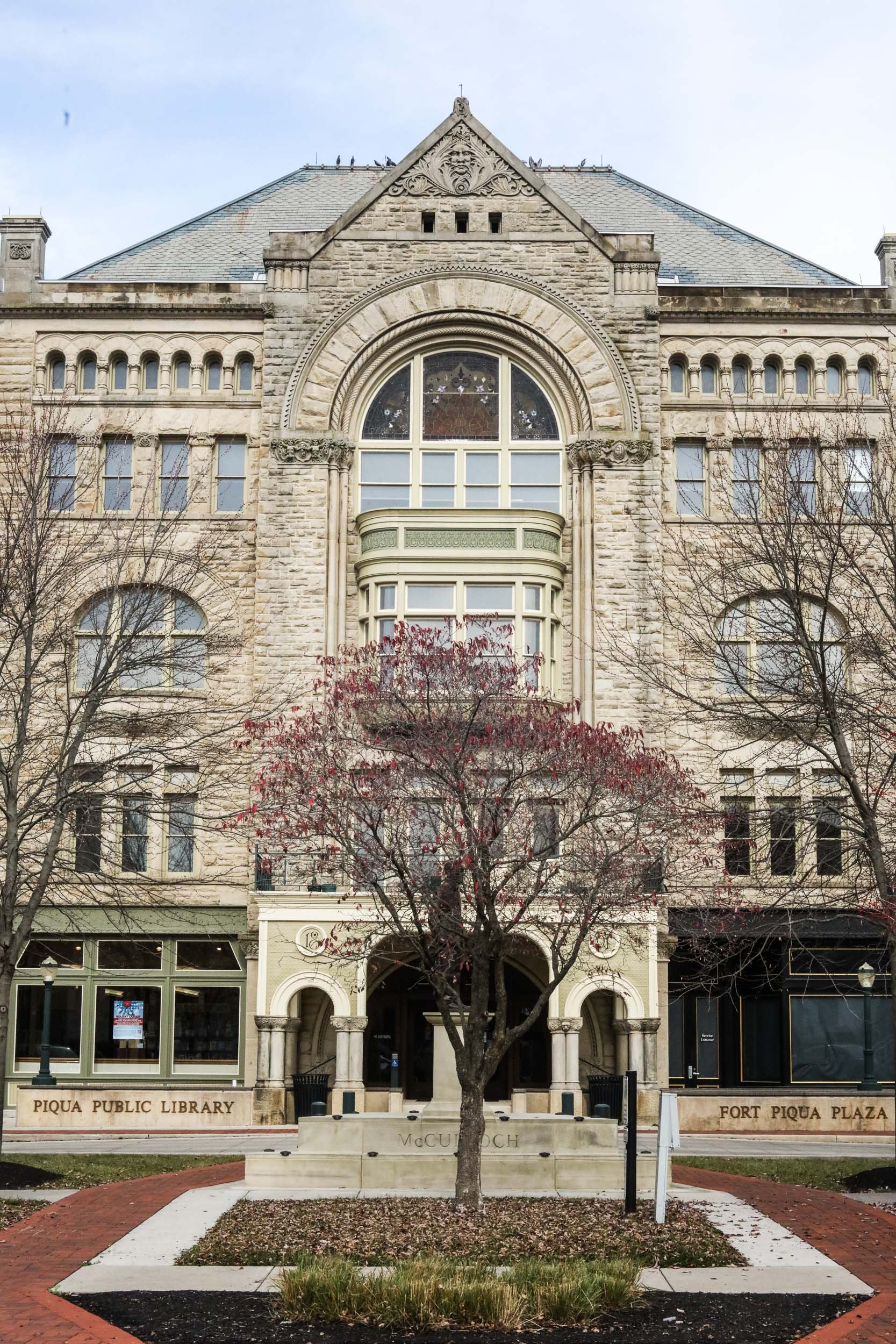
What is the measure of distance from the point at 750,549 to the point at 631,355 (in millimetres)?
15209

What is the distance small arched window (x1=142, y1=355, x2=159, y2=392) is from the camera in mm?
37750

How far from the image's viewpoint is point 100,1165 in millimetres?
23266

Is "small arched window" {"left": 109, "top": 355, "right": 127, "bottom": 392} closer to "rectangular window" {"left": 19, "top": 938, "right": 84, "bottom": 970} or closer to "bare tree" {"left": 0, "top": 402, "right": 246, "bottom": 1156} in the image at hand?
"bare tree" {"left": 0, "top": 402, "right": 246, "bottom": 1156}

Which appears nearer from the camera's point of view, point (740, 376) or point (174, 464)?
point (174, 464)

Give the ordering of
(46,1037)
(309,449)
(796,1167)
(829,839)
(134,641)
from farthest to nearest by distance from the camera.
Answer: (309,449)
(46,1037)
(829,839)
(796,1167)
(134,641)

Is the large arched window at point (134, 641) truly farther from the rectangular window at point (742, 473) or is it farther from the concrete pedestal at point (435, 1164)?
the rectangular window at point (742, 473)

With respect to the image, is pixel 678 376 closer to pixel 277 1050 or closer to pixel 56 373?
pixel 56 373

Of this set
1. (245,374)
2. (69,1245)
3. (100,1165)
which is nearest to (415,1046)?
(100,1165)

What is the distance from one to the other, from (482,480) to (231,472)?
608 centimetres

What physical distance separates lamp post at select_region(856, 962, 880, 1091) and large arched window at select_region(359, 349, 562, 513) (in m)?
12.6

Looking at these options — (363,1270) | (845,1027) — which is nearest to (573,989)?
(845,1027)

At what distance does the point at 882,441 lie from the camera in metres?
26.8

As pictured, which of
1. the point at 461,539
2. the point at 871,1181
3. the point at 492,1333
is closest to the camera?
the point at 492,1333

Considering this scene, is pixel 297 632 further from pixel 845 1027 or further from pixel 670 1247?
pixel 670 1247
